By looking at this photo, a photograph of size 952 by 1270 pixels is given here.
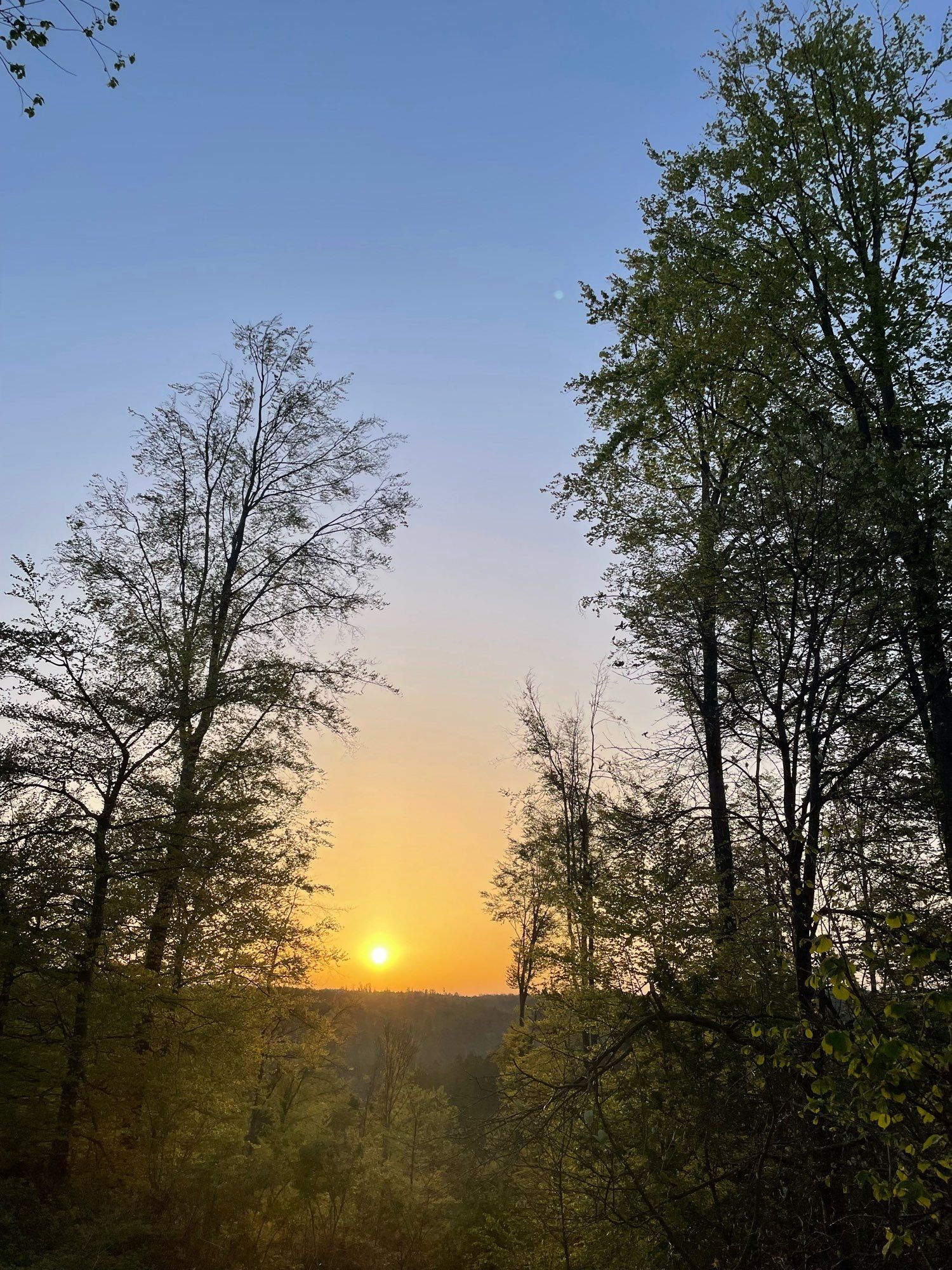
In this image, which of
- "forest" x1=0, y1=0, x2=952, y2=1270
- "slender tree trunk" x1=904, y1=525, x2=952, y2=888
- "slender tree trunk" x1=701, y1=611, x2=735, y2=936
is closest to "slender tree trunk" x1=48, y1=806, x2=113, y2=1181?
"forest" x1=0, y1=0, x2=952, y2=1270

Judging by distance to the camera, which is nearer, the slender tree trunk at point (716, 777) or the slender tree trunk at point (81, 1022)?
the slender tree trunk at point (716, 777)

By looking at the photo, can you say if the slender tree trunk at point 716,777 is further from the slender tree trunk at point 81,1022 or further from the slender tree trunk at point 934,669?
the slender tree trunk at point 81,1022

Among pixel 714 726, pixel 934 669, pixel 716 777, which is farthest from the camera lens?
pixel 716 777

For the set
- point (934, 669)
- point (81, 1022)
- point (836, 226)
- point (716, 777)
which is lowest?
point (81, 1022)

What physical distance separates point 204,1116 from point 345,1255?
13.7 ft

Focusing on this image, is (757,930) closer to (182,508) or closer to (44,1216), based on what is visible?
(44,1216)

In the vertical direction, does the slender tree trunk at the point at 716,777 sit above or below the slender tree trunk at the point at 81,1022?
above

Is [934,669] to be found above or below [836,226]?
below

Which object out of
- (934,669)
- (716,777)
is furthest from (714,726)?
(934,669)

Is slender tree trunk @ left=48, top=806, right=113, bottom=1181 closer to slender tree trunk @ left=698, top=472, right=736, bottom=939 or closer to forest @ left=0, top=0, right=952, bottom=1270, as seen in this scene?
forest @ left=0, top=0, right=952, bottom=1270

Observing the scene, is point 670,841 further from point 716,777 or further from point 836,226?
point 836,226

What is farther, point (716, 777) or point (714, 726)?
point (716, 777)

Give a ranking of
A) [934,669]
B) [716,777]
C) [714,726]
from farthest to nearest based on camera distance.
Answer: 1. [716,777]
2. [714,726]
3. [934,669]

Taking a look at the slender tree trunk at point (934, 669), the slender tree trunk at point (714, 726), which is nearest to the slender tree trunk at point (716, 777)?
the slender tree trunk at point (714, 726)
